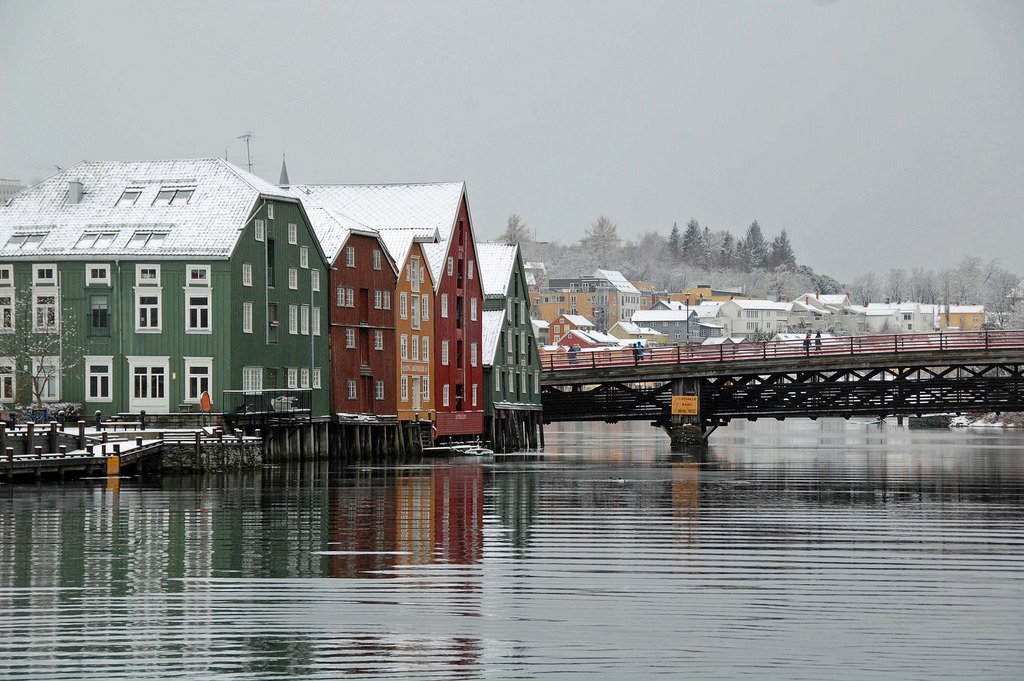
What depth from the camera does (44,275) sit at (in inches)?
2744

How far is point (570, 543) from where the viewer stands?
34.2 m

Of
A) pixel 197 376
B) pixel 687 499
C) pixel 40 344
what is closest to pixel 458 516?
pixel 687 499

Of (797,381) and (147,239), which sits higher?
(147,239)

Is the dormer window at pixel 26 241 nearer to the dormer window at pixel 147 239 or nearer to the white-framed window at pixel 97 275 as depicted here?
the white-framed window at pixel 97 275

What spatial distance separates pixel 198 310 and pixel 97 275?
443cm

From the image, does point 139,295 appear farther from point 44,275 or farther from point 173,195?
point 173,195

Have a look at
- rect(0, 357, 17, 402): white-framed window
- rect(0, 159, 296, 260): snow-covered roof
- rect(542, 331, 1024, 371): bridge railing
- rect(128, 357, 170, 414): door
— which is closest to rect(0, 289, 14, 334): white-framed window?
rect(0, 357, 17, 402): white-framed window

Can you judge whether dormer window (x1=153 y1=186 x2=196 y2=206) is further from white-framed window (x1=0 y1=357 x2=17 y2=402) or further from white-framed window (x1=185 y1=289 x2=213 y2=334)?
white-framed window (x1=0 y1=357 x2=17 y2=402)

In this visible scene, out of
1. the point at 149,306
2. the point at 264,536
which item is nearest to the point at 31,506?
the point at 264,536

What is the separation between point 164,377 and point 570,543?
1470 inches

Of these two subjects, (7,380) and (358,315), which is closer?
(7,380)

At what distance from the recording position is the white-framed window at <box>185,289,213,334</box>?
6877 cm

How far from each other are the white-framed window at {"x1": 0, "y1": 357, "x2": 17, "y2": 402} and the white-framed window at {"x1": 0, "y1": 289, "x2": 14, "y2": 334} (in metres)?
1.44

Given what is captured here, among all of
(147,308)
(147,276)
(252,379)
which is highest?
(147,276)
